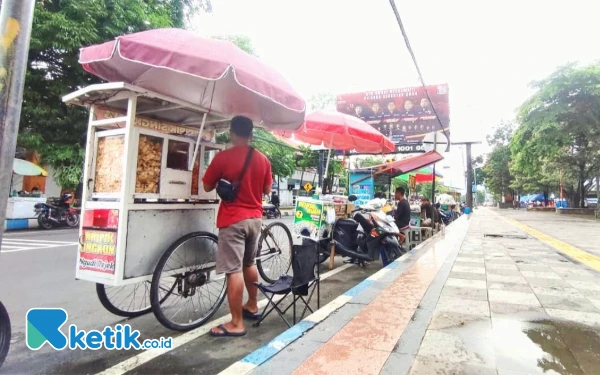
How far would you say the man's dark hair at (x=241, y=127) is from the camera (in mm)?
3164

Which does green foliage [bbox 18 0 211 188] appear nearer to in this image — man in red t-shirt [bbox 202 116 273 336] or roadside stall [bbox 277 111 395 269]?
roadside stall [bbox 277 111 395 269]

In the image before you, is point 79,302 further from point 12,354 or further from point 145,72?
point 145,72

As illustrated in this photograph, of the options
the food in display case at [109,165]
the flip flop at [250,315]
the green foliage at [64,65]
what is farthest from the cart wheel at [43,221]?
the flip flop at [250,315]

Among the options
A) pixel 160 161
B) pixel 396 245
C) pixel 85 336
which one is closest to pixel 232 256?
pixel 160 161

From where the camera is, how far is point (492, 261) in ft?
19.5

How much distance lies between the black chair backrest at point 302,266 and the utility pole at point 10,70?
1.95m

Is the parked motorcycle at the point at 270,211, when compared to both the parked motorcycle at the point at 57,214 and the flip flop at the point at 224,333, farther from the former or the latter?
the flip flop at the point at 224,333

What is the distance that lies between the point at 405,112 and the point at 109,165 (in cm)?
1483

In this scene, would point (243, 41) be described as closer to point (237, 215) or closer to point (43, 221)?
point (43, 221)

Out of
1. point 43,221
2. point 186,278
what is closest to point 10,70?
point 186,278

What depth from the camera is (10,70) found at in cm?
181

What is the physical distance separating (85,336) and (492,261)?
230 inches

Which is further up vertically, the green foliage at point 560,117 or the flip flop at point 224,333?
the green foliage at point 560,117

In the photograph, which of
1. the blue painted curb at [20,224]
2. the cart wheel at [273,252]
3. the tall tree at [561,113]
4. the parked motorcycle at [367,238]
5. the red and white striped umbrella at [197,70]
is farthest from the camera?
the tall tree at [561,113]
